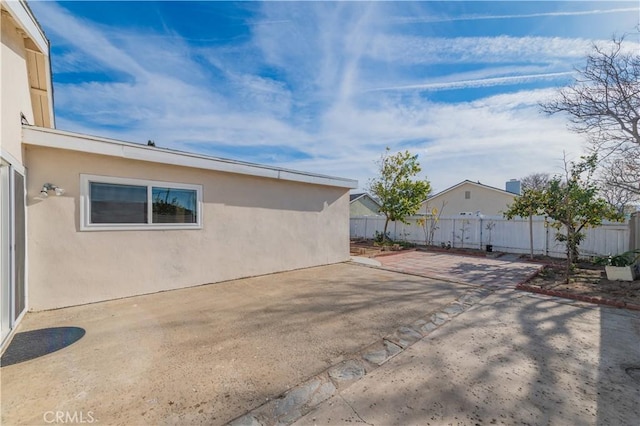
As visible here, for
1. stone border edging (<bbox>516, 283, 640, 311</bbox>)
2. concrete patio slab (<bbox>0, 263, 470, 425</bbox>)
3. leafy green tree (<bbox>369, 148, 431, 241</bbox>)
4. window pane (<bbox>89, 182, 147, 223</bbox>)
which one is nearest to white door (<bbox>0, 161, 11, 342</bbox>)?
concrete patio slab (<bbox>0, 263, 470, 425</bbox>)

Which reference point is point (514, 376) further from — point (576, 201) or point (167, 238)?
point (576, 201)

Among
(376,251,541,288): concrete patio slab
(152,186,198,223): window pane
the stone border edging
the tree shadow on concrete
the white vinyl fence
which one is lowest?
(376,251,541,288): concrete patio slab

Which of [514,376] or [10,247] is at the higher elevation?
[10,247]

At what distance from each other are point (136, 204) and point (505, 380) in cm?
614

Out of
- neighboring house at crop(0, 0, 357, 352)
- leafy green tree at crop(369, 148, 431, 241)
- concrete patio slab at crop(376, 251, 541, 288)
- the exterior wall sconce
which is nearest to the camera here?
neighboring house at crop(0, 0, 357, 352)

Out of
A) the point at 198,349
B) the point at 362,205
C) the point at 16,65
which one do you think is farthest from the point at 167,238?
the point at 362,205

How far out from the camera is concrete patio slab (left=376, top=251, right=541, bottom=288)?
705 centimetres

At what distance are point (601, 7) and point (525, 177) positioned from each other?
29805 mm

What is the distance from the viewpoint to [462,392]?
8.13ft

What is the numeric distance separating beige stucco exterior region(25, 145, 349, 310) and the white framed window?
0.11m

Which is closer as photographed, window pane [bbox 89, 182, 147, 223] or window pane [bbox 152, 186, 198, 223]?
window pane [bbox 89, 182, 147, 223]

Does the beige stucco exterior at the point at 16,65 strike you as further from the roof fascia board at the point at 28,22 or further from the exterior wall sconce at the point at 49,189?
the exterior wall sconce at the point at 49,189

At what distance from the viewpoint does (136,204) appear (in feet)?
17.1

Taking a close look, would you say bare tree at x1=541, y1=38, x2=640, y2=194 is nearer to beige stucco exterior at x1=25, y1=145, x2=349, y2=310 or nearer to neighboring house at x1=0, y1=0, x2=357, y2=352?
beige stucco exterior at x1=25, y1=145, x2=349, y2=310
